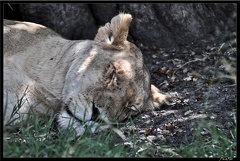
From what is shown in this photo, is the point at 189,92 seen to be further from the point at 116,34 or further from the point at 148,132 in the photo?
the point at 116,34

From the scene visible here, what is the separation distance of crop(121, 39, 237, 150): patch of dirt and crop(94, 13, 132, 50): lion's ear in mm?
874

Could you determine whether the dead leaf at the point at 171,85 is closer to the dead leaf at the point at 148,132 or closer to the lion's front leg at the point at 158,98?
the lion's front leg at the point at 158,98

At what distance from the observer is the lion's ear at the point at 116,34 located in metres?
5.58

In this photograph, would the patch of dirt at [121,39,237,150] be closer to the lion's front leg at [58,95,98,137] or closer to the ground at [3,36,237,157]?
the ground at [3,36,237,157]

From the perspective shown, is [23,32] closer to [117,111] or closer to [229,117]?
[117,111]

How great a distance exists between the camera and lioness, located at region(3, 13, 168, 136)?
5047 mm

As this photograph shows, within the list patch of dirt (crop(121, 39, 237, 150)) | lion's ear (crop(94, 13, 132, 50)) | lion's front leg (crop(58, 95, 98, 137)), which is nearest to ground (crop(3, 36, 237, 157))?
patch of dirt (crop(121, 39, 237, 150))

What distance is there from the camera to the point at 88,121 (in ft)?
16.1

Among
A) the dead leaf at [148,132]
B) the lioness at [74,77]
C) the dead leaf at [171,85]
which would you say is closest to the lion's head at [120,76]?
the lioness at [74,77]

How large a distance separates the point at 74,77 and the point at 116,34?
72cm

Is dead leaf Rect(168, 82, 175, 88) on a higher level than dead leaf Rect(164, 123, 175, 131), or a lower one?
higher

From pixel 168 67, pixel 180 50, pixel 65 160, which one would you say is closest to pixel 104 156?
pixel 65 160

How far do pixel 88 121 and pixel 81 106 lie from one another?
0.18 m

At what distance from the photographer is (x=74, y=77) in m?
5.27
